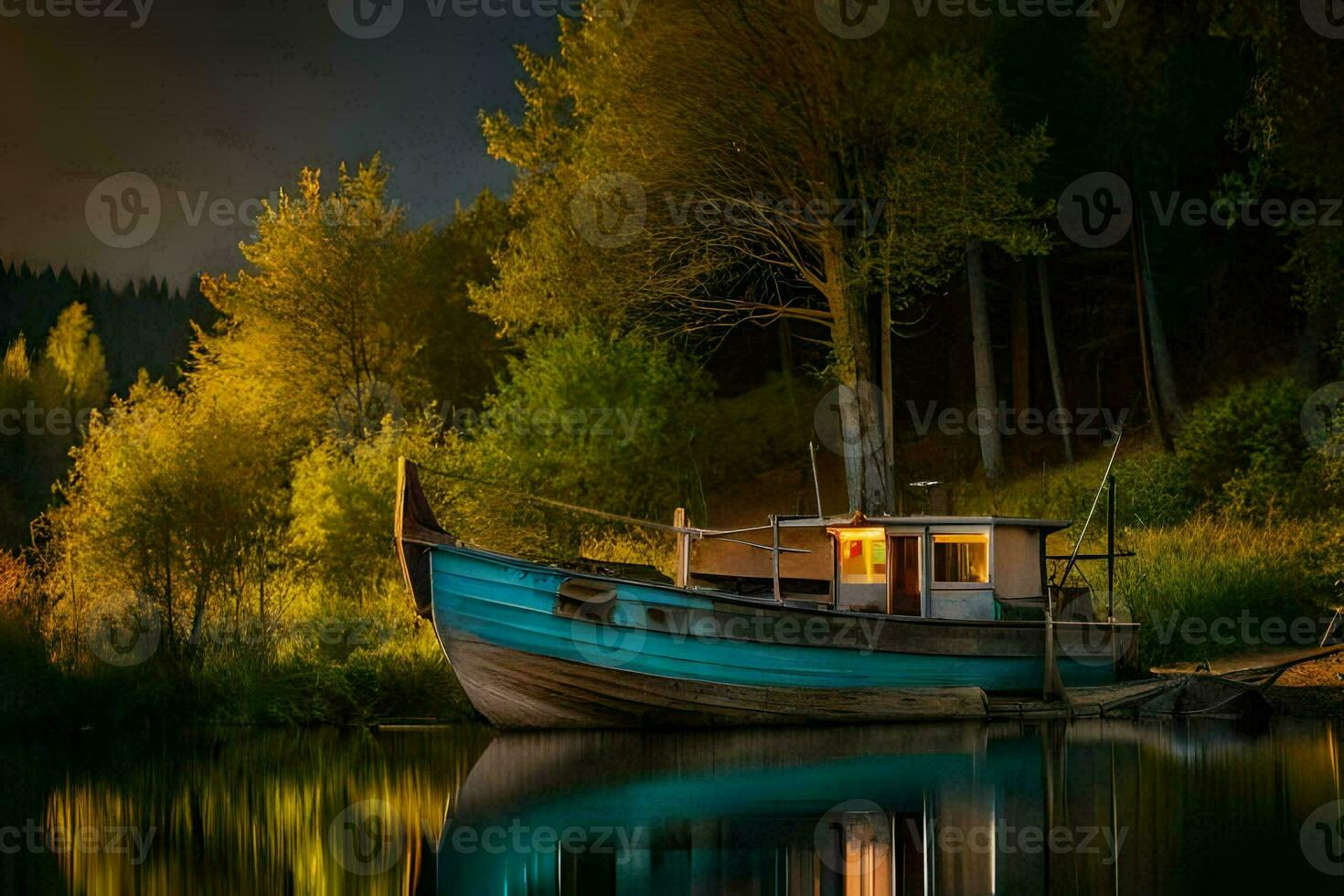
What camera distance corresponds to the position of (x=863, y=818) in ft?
47.4

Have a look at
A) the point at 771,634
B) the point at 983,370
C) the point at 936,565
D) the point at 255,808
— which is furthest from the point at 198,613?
the point at 983,370

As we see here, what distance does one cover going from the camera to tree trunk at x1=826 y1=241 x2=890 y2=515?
28.7 m

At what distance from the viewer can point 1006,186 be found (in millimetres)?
28266

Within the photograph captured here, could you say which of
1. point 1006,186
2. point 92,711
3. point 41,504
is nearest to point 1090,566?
point 1006,186

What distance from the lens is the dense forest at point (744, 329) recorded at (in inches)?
947

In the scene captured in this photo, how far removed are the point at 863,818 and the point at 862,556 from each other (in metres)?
9.19

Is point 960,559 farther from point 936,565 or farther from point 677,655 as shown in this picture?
point 677,655

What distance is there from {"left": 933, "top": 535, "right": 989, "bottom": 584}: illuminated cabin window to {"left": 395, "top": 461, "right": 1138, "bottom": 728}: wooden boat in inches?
0.8

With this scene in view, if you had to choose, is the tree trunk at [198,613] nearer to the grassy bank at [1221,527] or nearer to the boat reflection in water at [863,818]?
the boat reflection in water at [863,818]

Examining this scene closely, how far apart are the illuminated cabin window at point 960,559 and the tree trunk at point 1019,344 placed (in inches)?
758

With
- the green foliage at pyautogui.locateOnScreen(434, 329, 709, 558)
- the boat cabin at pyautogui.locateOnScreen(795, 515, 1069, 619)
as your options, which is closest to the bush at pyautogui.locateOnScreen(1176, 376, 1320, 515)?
the boat cabin at pyautogui.locateOnScreen(795, 515, 1069, 619)

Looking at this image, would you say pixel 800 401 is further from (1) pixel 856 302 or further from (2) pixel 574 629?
(2) pixel 574 629

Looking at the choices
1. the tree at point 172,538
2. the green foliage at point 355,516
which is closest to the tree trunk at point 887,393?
the green foliage at point 355,516

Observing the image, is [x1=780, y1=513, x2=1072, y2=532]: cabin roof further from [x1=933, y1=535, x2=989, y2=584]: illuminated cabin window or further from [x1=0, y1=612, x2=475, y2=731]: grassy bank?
[x1=0, y1=612, x2=475, y2=731]: grassy bank
